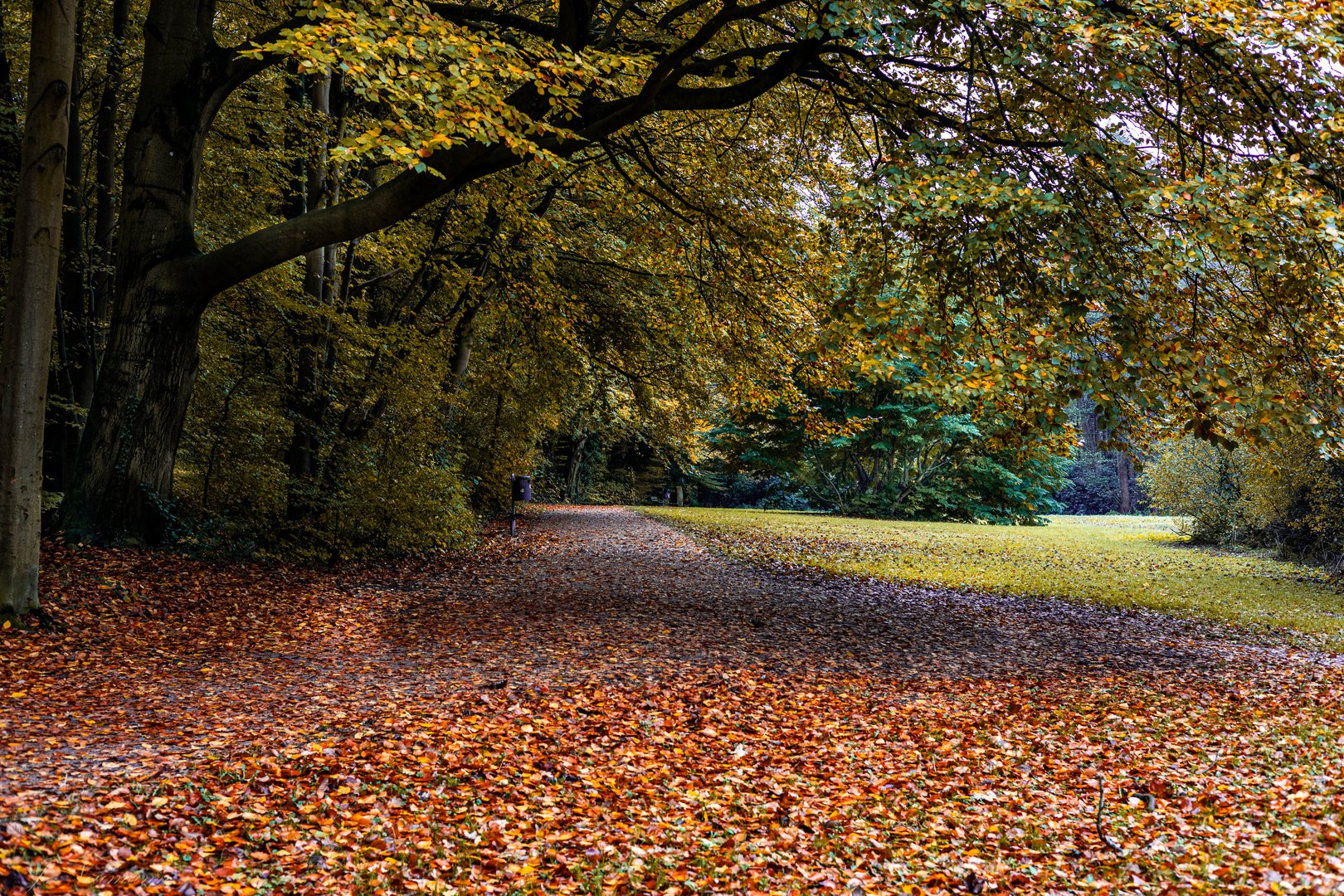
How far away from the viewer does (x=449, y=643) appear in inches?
312

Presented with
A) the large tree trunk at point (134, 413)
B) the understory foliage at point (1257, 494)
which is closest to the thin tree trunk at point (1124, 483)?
the understory foliage at point (1257, 494)

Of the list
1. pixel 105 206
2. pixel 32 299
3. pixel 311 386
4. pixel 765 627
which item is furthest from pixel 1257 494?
pixel 105 206

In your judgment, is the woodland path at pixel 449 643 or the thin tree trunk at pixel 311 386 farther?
the thin tree trunk at pixel 311 386

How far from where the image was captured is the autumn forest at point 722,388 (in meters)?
4.18

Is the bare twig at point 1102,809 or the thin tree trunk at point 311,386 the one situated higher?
the thin tree trunk at point 311,386

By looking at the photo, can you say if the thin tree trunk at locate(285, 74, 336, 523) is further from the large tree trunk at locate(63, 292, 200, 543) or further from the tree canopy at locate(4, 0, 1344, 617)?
the large tree trunk at locate(63, 292, 200, 543)

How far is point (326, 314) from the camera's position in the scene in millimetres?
10398

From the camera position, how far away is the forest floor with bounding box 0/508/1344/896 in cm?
Result: 368

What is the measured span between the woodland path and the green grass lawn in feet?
4.67

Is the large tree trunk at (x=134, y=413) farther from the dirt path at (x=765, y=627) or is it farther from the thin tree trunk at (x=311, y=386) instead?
the dirt path at (x=765, y=627)

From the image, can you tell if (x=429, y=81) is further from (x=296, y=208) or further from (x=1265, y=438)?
(x=296, y=208)

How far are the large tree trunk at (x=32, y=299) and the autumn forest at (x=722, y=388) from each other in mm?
33

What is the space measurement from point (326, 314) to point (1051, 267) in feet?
28.0

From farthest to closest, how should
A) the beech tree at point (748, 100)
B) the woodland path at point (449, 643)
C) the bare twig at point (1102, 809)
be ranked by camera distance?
the beech tree at point (748, 100)
the woodland path at point (449, 643)
the bare twig at point (1102, 809)
